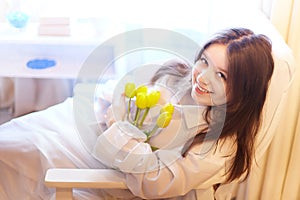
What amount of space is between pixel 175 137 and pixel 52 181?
1.12 feet

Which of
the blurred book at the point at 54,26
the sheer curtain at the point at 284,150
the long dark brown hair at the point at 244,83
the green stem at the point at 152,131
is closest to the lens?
the long dark brown hair at the point at 244,83

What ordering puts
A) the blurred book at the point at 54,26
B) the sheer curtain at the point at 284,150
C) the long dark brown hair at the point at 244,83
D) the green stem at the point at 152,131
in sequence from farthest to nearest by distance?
the blurred book at the point at 54,26 → the sheer curtain at the point at 284,150 → the green stem at the point at 152,131 → the long dark brown hair at the point at 244,83

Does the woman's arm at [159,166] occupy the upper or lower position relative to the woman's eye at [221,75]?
lower

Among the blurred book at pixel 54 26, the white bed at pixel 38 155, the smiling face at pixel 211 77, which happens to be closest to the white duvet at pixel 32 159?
the white bed at pixel 38 155

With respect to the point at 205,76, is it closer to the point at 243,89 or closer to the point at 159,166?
the point at 243,89

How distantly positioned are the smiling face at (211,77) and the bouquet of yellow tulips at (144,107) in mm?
91

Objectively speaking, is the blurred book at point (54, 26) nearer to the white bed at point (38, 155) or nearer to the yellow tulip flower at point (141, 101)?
the white bed at point (38, 155)

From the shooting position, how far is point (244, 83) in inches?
42.1

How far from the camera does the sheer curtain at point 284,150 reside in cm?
135

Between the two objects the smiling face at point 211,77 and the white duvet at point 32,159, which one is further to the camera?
the white duvet at point 32,159

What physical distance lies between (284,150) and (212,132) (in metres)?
0.47

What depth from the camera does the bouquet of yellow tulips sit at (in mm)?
1151

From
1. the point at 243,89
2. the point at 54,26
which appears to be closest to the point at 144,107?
the point at 243,89

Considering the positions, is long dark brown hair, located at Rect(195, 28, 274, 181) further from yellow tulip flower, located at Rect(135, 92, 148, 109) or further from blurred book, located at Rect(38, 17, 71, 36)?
blurred book, located at Rect(38, 17, 71, 36)
